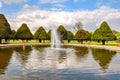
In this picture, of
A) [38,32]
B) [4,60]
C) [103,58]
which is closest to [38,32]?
[38,32]

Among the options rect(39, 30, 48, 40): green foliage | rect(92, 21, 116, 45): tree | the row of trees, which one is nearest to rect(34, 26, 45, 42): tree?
the row of trees

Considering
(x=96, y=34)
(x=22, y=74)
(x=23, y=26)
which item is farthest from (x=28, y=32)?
(x=22, y=74)

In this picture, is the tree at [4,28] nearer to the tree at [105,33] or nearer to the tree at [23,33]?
the tree at [23,33]

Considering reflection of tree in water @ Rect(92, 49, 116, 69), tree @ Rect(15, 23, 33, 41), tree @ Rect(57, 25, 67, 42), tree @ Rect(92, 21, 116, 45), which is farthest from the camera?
tree @ Rect(57, 25, 67, 42)

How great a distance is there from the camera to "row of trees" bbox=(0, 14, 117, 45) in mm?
78312

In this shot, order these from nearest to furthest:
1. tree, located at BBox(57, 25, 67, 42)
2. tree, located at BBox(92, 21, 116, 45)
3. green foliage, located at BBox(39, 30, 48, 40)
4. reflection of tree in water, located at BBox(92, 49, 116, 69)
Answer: reflection of tree in water, located at BBox(92, 49, 116, 69) < tree, located at BBox(92, 21, 116, 45) < green foliage, located at BBox(39, 30, 48, 40) < tree, located at BBox(57, 25, 67, 42)

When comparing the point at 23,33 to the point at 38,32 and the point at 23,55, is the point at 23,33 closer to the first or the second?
the point at 38,32

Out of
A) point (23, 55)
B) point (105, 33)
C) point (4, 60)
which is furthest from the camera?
point (105, 33)

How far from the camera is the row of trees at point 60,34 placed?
3083 inches

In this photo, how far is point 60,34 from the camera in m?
116

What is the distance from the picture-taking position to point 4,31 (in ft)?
265

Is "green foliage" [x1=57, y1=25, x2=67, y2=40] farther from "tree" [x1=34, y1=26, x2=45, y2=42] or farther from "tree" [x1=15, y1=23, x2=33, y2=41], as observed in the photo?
"tree" [x1=15, y1=23, x2=33, y2=41]

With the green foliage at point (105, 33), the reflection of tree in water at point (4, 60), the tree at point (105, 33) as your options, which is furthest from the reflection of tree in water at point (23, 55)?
the green foliage at point (105, 33)

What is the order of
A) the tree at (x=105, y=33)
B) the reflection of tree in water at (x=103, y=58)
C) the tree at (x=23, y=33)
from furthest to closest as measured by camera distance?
the tree at (x=23, y=33)
the tree at (x=105, y=33)
the reflection of tree in water at (x=103, y=58)
